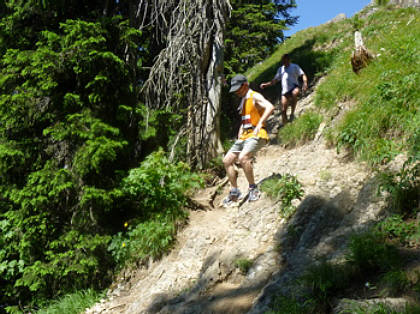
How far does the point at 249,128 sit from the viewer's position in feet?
18.3

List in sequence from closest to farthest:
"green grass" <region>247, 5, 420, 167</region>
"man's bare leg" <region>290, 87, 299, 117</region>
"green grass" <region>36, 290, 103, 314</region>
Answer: "green grass" <region>247, 5, 420, 167</region>
"green grass" <region>36, 290, 103, 314</region>
"man's bare leg" <region>290, 87, 299, 117</region>

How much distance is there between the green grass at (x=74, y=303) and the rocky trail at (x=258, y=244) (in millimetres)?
184

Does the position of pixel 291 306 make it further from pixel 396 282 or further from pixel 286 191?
pixel 286 191

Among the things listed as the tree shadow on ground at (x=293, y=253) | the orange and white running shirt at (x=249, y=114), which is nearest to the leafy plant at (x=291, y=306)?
the tree shadow on ground at (x=293, y=253)

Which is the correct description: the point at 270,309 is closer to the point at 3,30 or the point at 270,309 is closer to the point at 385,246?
the point at 385,246

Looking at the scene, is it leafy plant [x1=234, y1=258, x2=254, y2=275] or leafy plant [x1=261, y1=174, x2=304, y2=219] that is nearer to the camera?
leafy plant [x1=234, y1=258, x2=254, y2=275]

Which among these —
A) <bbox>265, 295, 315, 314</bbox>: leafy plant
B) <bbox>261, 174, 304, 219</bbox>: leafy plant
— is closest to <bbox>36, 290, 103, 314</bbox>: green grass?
<bbox>261, 174, 304, 219</bbox>: leafy plant

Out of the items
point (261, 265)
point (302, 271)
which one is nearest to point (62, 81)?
point (261, 265)

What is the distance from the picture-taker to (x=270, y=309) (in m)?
3.20

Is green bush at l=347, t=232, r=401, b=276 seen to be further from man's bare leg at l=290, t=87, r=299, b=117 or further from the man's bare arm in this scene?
man's bare leg at l=290, t=87, r=299, b=117

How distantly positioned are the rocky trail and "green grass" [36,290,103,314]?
18 centimetres

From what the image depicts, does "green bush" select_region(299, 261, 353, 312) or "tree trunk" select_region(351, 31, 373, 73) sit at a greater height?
"tree trunk" select_region(351, 31, 373, 73)

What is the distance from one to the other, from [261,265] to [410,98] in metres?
3.15

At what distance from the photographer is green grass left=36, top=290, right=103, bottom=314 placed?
235 inches
